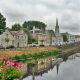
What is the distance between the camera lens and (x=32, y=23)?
555 feet

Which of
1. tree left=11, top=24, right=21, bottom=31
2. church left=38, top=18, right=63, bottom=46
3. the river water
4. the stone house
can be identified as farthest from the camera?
tree left=11, top=24, right=21, bottom=31

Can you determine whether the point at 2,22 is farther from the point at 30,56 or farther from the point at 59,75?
the point at 59,75

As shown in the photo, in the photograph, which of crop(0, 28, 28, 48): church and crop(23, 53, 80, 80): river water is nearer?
crop(23, 53, 80, 80): river water

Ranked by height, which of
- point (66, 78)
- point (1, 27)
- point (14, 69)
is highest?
point (1, 27)

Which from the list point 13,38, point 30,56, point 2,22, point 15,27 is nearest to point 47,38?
point 15,27

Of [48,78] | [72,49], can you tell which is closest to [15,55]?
[48,78]

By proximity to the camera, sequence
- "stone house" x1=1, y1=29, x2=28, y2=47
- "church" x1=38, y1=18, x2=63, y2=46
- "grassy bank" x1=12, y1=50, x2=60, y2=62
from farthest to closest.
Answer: "church" x1=38, y1=18, x2=63, y2=46
"stone house" x1=1, y1=29, x2=28, y2=47
"grassy bank" x1=12, y1=50, x2=60, y2=62

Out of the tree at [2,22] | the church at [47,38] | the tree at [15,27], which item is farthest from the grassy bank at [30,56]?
the tree at [15,27]

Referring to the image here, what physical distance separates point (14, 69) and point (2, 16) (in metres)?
91.8

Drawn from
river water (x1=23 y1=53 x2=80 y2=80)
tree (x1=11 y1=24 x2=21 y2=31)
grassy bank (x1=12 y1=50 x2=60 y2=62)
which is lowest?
river water (x1=23 y1=53 x2=80 y2=80)

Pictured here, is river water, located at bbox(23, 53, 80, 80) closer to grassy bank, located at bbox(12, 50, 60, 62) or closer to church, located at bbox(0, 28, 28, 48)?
grassy bank, located at bbox(12, 50, 60, 62)

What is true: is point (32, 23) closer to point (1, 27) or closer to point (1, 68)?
point (1, 27)

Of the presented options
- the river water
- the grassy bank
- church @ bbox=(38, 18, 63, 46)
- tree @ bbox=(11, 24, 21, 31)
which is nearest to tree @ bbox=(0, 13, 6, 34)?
church @ bbox=(38, 18, 63, 46)

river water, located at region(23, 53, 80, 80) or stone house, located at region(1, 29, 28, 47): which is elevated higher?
stone house, located at region(1, 29, 28, 47)
